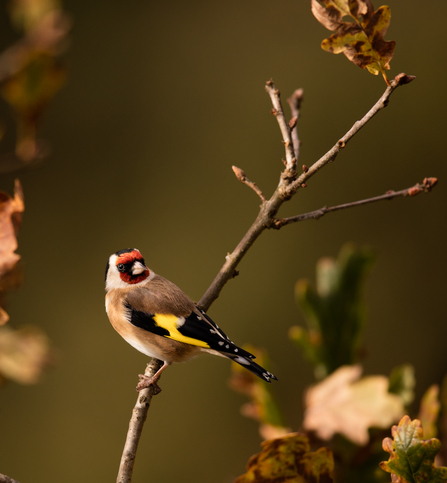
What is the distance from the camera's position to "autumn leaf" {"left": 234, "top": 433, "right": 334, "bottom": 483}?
369 millimetres

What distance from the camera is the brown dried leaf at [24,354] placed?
25cm

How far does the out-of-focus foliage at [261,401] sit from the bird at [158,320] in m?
0.02

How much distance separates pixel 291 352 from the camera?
1582 millimetres

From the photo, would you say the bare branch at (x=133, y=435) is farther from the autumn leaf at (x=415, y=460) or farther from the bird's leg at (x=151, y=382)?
the autumn leaf at (x=415, y=460)

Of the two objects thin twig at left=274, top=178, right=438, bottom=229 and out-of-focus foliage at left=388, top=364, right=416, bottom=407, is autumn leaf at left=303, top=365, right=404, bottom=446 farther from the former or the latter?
thin twig at left=274, top=178, right=438, bottom=229

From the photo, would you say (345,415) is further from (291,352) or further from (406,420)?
(291,352)

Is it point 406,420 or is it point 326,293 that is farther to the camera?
point 326,293

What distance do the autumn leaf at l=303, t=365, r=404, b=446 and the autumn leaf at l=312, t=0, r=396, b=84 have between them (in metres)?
0.31

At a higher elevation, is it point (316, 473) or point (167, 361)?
point (167, 361)

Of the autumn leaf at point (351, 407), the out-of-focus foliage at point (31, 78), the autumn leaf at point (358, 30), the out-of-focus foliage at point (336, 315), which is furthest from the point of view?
the out-of-focus foliage at point (336, 315)

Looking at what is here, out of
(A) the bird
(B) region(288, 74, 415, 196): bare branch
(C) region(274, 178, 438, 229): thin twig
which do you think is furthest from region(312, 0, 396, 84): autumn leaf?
(A) the bird

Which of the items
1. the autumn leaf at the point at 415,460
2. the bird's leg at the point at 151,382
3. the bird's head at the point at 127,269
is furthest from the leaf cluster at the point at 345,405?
the bird's head at the point at 127,269

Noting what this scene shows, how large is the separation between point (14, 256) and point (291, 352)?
139cm

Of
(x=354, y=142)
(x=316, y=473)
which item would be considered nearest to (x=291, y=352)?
(x=354, y=142)
